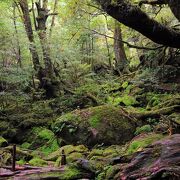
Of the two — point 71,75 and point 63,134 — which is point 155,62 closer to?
point 63,134

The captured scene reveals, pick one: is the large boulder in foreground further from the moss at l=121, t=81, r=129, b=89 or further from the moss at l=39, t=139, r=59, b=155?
Answer: the moss at l=121, t=81, r=129, b=89

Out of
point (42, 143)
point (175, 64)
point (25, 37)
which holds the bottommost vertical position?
point (42, 143)

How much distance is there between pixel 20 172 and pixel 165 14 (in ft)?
36.5

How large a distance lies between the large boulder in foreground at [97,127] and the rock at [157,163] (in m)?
3.87

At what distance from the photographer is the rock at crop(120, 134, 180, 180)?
4.50 metres

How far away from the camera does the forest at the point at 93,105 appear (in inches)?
221

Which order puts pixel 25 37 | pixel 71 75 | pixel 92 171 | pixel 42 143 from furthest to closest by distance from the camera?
pixel 71 75 → pixel 25 37 → pixel 42 143 → pixel 92 171

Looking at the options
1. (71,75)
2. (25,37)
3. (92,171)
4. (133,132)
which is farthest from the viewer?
(71,75)

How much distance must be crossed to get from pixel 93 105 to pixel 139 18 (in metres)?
8.84

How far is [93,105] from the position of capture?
46.3ft

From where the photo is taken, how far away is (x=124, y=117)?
1048 centimetres

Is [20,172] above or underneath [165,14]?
underneath

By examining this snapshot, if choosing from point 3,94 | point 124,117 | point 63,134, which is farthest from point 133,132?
point 3,94

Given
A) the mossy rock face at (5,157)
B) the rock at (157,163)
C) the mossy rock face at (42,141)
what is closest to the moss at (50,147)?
the mossy rock face at (42,141)
